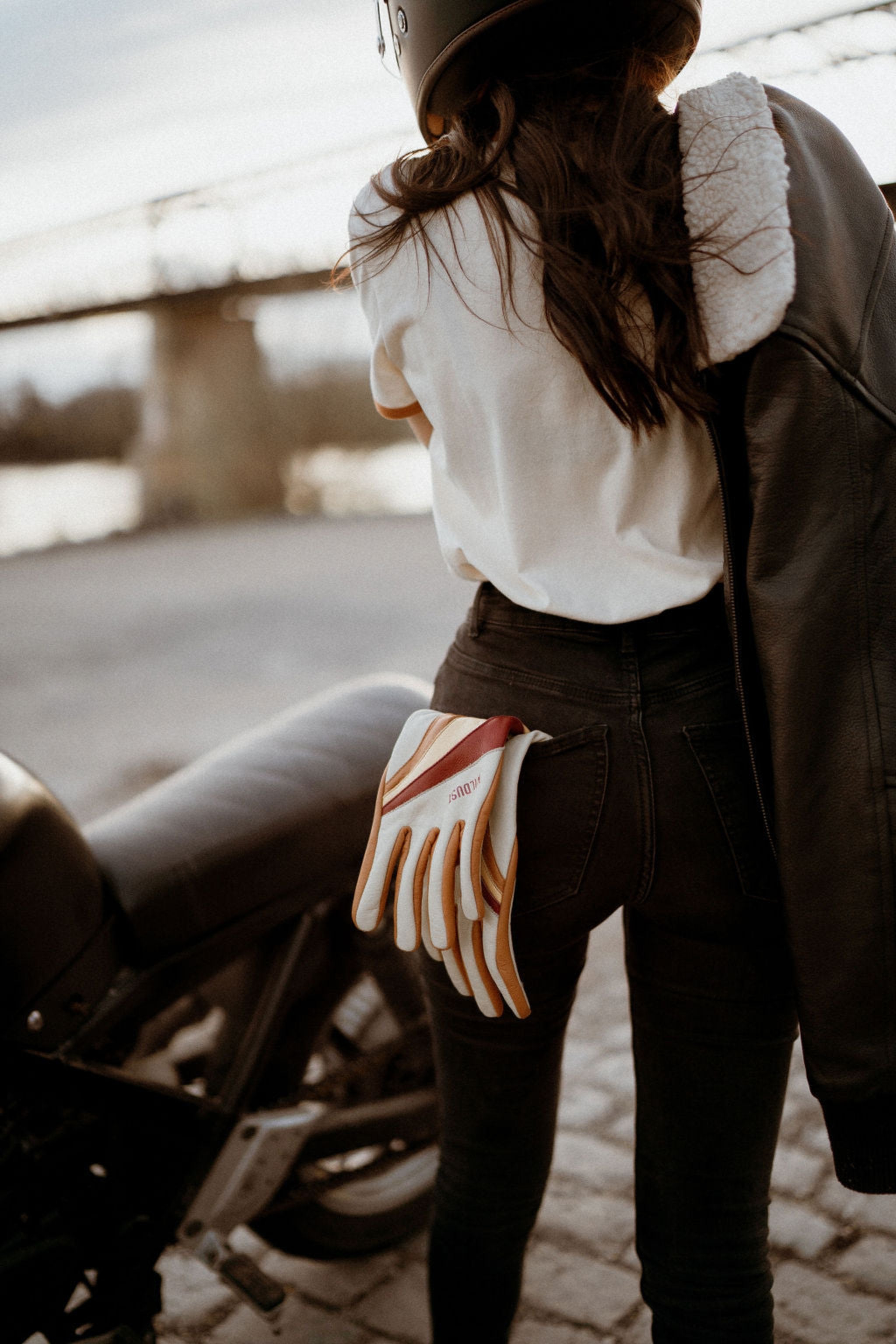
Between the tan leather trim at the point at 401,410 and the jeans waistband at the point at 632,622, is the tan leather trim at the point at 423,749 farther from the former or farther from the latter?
the tan leather trim at the point at 401,410

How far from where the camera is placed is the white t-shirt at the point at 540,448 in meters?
1.23

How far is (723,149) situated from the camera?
3.78 ft

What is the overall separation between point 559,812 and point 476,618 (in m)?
0.27

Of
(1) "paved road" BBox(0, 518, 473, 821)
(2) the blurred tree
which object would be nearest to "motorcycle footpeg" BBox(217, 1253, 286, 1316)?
(1) "paved road" BBox(0, 518, 473, 821)

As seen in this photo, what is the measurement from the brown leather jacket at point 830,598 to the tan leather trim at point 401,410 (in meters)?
0.41

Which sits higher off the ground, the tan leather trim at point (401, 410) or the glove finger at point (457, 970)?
the tan leather trim at point (401, 410)

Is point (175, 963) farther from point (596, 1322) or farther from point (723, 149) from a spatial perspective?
point (723, 149)

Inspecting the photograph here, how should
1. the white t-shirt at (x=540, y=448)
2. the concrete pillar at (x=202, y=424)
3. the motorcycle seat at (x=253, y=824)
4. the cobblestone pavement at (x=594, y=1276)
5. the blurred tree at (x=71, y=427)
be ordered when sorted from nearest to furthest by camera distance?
1. the white t-shirt at (x=540, y=448)
2. the motorcycle seat at (x=253, y=824)
3. the cobblestone pavement at (x=594, y=1276)
4. the blurred tree at (x=71, y=427)
5. the concrete pillar at (x=202, y=424)

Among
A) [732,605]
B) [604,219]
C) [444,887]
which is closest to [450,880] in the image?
[444,887]

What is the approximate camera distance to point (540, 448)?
4.09 ft

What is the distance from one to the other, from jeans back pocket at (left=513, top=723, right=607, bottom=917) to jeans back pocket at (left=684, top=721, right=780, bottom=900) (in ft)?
0.37

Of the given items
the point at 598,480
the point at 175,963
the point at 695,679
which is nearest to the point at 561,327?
the point at 598,480

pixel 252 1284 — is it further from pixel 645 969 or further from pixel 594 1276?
pixel 645 969

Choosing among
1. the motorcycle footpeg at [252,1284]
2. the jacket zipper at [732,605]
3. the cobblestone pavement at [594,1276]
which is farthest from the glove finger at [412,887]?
the cobblestone pavement at [594,1276]
